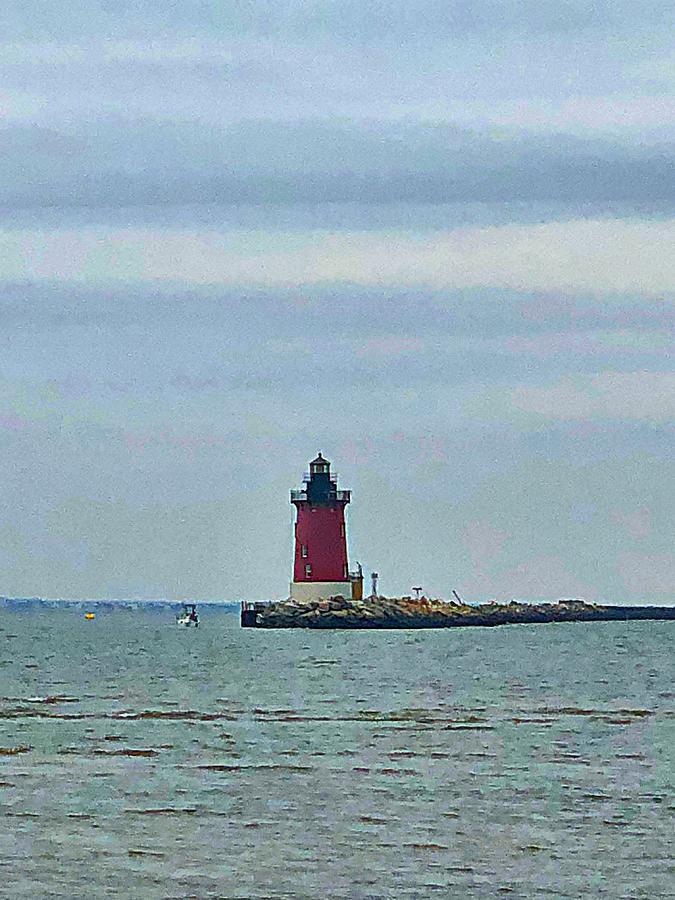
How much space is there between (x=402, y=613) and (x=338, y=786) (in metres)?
67.5

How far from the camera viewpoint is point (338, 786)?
27766 millimetres

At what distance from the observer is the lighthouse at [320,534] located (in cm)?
7719

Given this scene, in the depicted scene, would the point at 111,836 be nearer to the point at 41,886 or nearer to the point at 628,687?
the point at 41,886

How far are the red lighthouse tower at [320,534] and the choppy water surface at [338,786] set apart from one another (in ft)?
64.8

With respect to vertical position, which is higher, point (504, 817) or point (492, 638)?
point (492, 638)

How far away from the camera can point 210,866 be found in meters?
21.0

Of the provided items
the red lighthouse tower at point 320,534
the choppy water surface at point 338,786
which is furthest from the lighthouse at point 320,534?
the choppy water surface at point 338,786

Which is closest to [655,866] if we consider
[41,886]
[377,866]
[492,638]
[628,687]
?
[377,866]

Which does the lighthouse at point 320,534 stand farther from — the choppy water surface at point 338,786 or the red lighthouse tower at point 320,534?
the choppy water surface at point 338,786

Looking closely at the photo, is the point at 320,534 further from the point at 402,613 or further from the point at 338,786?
the point at 338,786

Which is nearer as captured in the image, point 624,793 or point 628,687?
point 624,793

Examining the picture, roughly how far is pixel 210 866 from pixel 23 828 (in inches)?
134

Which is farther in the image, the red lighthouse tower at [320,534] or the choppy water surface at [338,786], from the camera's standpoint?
the red lighthouse tower at [320,534]

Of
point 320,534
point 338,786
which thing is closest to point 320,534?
point 320,534
